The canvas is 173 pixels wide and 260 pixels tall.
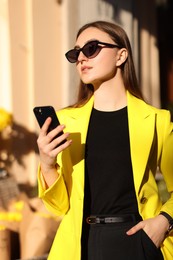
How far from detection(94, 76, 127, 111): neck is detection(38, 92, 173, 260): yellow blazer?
28 millimetres

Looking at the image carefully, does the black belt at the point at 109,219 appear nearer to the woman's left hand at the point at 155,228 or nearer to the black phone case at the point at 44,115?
the woman's left hand at the point at 155,228

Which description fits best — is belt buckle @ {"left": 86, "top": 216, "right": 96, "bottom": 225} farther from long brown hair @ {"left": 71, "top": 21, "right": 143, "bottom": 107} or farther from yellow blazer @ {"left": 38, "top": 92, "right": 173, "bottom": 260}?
long brown hair @ {"left": 71, "top": 21, "right": 143, "bottom": 107}

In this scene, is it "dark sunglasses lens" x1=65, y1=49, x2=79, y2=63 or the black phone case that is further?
"dark sunglasses lens" x1=65, y1=49, x2=79, y2=63

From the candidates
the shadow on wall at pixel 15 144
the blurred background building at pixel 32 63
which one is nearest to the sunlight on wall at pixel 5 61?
the blurred background building at pixel 32 63

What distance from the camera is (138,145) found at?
263 centimetres

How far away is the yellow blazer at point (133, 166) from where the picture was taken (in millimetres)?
2580

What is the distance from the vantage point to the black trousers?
2.53 m

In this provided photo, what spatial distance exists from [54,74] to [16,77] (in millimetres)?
532

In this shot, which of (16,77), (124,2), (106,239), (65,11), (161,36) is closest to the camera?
(106,239)

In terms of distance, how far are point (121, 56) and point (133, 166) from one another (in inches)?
18.3

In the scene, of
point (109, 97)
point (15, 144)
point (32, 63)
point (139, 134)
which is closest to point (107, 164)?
point (139, 134)

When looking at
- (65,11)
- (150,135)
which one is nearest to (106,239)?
(150,135)

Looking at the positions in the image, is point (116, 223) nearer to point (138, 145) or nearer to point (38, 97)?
point (138, 145)

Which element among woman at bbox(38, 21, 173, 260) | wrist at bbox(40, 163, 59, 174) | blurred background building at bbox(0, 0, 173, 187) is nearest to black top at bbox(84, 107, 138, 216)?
woman at bbox(38, 21, 173, 260)
